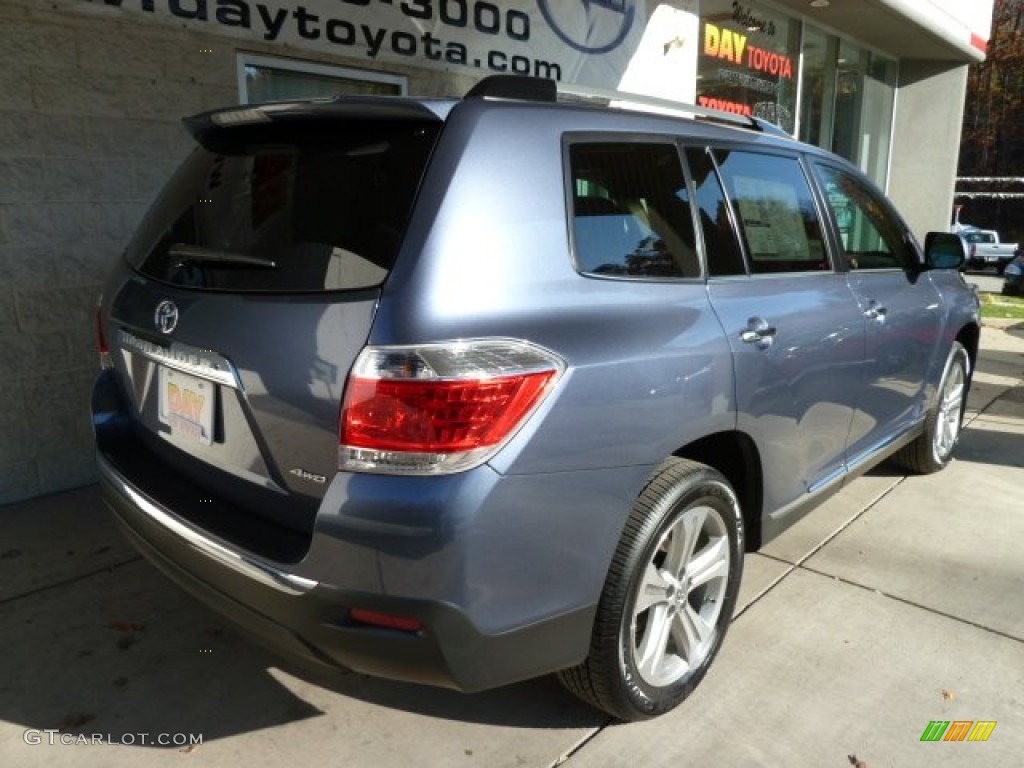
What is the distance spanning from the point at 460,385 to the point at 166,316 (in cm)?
96

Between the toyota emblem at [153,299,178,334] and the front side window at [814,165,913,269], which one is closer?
the toyota emblem at [153,299,178,334]

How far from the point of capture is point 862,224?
148 inches

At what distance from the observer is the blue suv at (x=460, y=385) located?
69.9 inches

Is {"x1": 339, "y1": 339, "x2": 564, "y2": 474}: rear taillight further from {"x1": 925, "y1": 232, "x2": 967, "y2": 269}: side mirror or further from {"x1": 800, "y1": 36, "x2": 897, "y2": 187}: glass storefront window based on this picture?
{"x1": 800, "y1": 36, "x2": 897, "y2": 187}: glass storefront window

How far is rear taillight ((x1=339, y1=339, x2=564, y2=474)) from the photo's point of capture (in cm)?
175

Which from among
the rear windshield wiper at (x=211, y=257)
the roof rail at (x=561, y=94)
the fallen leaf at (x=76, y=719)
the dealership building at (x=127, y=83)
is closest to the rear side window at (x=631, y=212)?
the roof rail at (x=561, y=94)

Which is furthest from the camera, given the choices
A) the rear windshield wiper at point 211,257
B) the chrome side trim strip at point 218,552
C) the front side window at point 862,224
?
the front side window at point 862,224

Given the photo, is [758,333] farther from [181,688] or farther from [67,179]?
[67,179]

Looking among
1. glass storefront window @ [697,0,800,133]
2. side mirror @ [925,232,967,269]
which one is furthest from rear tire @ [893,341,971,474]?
glass storefront window @ [697,0,800,133]

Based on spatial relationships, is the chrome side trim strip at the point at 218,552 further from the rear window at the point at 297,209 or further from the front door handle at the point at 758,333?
the front door handle at the point at 758,333

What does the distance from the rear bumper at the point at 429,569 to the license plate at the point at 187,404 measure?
0.21 metres

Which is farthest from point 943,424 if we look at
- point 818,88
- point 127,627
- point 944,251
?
point 818,88

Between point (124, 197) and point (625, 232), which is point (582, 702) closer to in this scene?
point (625, 232)

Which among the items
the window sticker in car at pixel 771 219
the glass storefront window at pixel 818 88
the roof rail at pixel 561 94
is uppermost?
the glass storefront window at pixel 818 88
